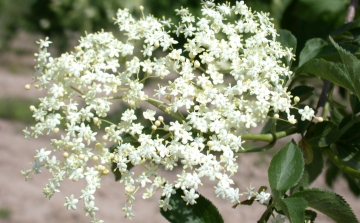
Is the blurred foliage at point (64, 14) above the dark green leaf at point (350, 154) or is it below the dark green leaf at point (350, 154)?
above

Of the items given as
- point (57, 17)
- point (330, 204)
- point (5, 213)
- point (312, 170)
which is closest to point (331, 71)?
point (330, 204)

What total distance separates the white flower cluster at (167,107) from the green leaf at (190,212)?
4 centimetres

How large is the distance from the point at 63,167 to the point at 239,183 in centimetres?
400

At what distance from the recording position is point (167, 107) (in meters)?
1.19

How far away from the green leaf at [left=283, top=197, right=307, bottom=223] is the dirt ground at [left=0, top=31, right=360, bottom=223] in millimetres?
3533

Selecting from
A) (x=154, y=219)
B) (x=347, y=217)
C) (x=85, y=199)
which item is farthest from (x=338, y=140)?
(x=154, y=219)

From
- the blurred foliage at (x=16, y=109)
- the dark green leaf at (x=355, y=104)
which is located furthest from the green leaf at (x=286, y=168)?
the blurred foliage at (x=16, y=109)

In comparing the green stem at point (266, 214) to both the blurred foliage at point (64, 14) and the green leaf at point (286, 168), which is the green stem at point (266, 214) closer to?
the green leaf at point (286, 168)

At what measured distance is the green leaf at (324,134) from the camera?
129 cm

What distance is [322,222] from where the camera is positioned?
4.67 meters

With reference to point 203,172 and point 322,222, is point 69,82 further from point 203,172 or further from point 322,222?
point 322,222

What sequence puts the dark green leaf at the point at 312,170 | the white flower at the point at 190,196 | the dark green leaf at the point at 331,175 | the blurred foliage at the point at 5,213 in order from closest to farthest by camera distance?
1. the white flower at the point at 190,196
2. the dark green leaf at the point at 312,170
3. the dark green leaf at the point at 331,175
4. the blurred foliage at the point at 5,213

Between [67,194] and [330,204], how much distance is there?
12.7 feet

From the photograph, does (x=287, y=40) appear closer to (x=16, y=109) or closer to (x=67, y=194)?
(x=67, y=194)
